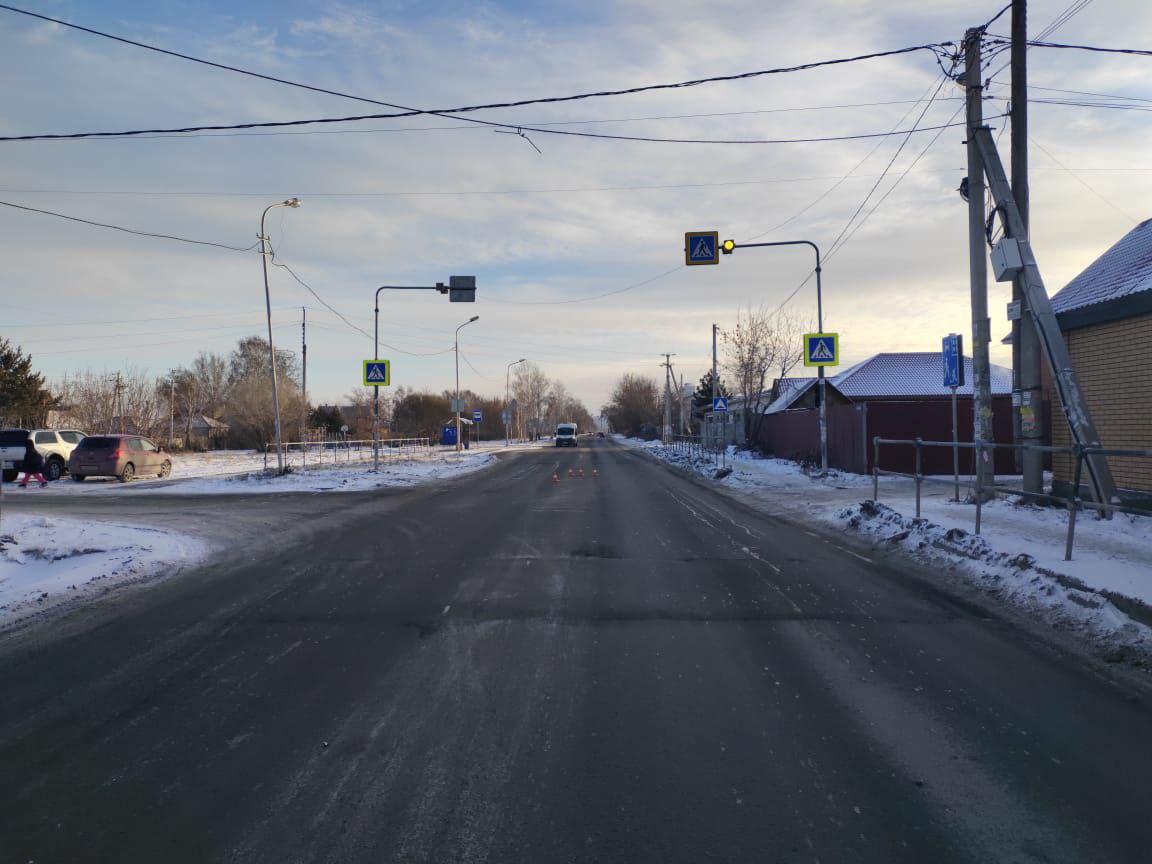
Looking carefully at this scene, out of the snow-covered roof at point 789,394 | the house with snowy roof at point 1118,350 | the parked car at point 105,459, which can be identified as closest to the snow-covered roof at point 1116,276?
the house with snowy roof at point 1118,350

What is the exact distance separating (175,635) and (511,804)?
13.6 ft

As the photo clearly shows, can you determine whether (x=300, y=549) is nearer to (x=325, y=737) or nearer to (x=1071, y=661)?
(x=325, y=737)

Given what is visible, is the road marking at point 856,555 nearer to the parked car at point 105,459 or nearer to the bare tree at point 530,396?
the parked car at point 105,459

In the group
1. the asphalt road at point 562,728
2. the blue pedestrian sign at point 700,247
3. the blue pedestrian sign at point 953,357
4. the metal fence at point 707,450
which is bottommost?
the asphalt road at point 562,728

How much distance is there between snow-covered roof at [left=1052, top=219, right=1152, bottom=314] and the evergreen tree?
50814 millimetres

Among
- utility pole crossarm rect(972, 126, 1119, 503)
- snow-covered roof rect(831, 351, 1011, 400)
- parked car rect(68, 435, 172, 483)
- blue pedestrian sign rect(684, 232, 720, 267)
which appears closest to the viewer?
utility pole crossarm rect(972, 126, 1119, 503)

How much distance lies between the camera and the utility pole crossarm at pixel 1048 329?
11.1m

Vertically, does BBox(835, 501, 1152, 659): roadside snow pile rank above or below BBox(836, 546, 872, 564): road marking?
above

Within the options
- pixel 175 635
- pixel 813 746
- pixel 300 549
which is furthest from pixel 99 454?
pixel 813 746

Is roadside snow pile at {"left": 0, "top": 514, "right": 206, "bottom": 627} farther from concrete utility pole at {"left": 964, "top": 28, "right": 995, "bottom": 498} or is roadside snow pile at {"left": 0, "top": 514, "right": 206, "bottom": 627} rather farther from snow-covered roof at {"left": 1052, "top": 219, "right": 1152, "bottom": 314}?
snow-covered roof at {"left": 1052, "top": 219, "right": 1152, "bottom": 314}

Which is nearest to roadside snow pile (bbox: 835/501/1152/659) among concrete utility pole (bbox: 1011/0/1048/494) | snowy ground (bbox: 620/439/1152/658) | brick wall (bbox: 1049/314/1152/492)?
snowy ground (bbox: 620/439/1152/658)

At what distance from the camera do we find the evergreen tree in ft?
142

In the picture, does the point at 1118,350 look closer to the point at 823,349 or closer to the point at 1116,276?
the point at 1116,276

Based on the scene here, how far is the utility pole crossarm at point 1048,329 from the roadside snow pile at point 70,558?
41.3 feet
